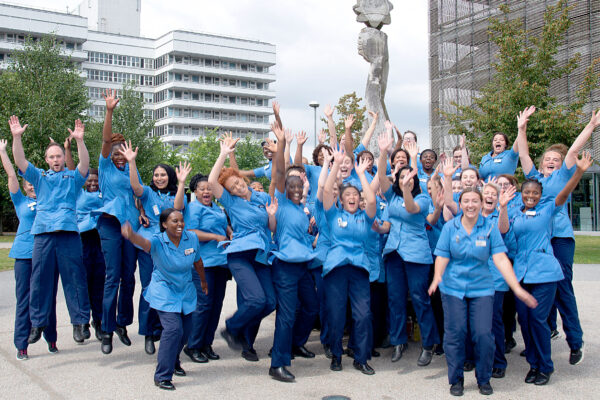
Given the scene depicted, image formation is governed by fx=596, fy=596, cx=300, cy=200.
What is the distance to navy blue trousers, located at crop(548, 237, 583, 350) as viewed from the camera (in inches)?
235

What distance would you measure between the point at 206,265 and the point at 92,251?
184 cm

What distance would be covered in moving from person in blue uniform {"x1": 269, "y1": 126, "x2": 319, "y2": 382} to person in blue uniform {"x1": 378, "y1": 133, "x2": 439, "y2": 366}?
0.86m

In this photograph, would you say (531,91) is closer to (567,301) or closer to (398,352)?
(567,301)

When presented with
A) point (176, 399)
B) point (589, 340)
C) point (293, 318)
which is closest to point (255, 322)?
point (293, 318)

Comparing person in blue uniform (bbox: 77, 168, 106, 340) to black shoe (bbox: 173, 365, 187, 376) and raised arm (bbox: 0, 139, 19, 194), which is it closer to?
raised arm (bbox: 0, 139, 19, 194)

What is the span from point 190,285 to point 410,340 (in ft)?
9.69

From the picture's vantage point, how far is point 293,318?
5.65 m

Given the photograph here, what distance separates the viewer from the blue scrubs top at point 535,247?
5.46 m

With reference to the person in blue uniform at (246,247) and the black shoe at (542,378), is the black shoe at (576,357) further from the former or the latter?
the person in blue uniform at (246,247)

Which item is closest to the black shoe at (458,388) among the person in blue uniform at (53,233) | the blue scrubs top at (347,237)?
the blue scrubs top at (347,237)

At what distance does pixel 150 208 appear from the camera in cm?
644

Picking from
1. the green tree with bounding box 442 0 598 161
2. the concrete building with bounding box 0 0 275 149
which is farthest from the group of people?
the concrete building with bounding box 0 0 275 149

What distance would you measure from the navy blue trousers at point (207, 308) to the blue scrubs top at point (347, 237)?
1218mm

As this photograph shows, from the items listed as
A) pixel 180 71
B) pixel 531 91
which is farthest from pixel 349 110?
pixel 180 71
